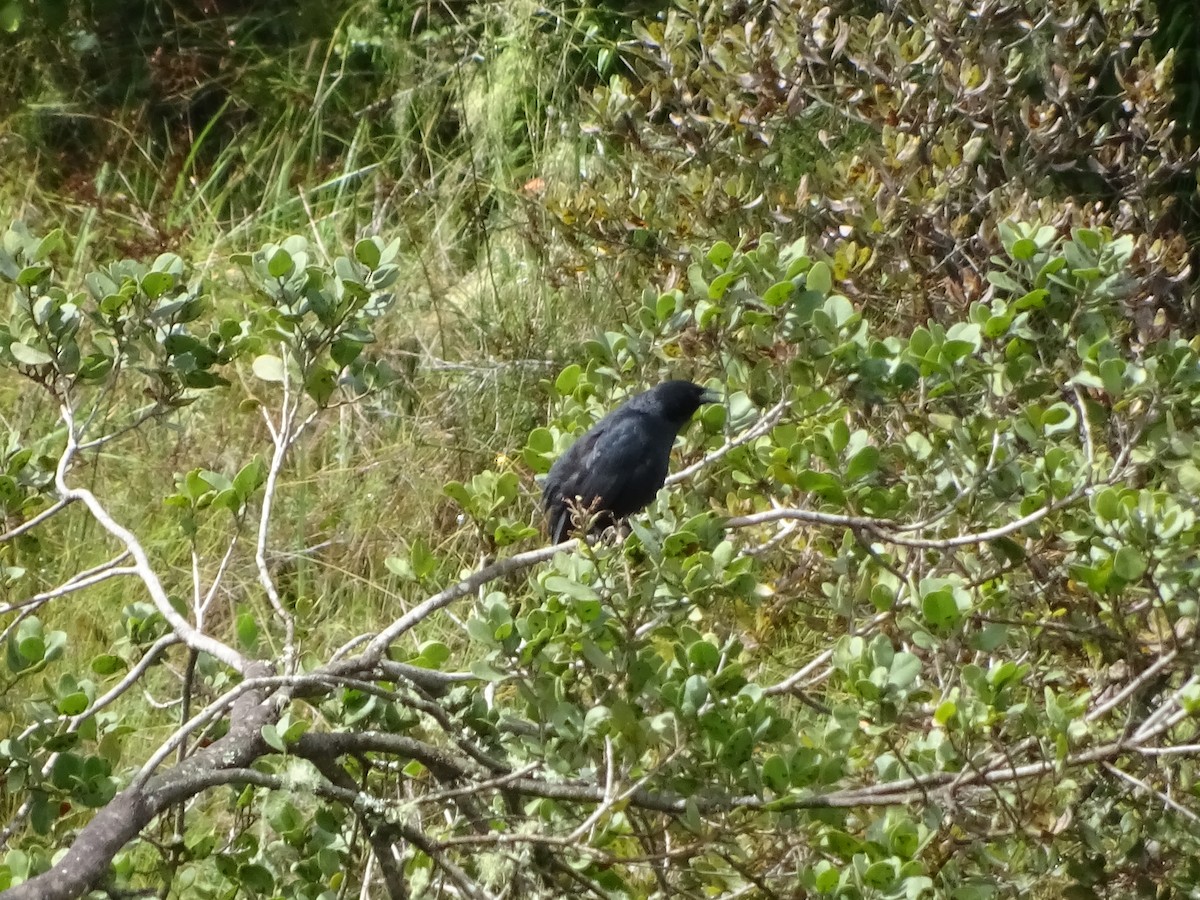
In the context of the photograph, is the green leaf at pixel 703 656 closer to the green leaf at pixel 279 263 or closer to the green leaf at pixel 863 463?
the green leaf at pixel 863 463

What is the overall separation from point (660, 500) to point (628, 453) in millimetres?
815

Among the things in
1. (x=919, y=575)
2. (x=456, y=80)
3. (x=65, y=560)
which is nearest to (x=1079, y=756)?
(x=919, y=575)

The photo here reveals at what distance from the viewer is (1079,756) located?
185 cm

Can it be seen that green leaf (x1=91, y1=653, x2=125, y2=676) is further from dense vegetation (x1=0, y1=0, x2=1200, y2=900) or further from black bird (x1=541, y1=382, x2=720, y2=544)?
black bird (x1=541, y1=382, x2=720, y2=544)

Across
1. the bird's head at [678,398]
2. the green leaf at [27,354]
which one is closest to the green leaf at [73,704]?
the green leaf at [27,354]

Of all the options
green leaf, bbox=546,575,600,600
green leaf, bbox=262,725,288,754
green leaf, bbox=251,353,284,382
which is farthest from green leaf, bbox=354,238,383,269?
green leaf, bbox=262,725,288,754

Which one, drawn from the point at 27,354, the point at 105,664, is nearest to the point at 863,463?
the point at 105,664

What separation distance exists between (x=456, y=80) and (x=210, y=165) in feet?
3.71

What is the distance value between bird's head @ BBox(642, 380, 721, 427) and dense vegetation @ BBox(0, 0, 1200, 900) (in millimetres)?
94

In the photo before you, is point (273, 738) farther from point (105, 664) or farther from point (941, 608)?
point (941, 608)

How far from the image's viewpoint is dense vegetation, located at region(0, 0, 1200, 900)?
1838 millimetres

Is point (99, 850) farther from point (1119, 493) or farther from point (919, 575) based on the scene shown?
point (919, 575)

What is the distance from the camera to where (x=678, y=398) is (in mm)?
3215

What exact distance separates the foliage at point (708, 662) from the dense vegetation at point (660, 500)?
0.04ft
